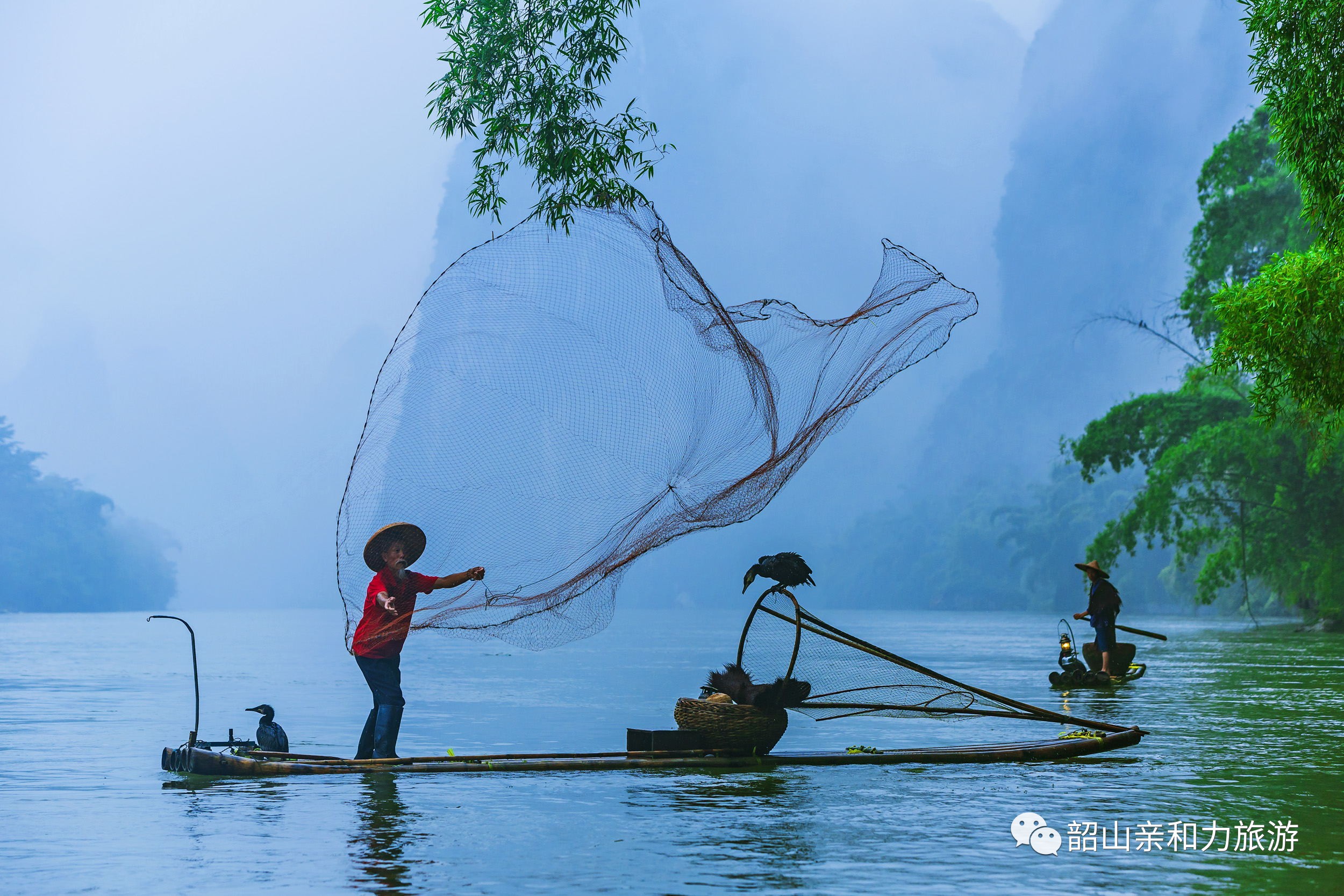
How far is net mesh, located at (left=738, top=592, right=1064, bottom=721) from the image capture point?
12328mm

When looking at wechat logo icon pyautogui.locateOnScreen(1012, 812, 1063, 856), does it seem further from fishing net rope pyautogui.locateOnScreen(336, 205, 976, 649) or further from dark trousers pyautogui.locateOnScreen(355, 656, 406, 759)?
dark trousers pyautogui.locateOnScreen(355, 656, 406, 759)

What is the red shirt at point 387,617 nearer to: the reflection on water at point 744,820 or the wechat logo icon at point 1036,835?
the reflection on water at point 744,820

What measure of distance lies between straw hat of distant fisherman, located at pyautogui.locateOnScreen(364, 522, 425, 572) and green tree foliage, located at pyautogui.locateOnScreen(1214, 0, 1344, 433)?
10.1 metres

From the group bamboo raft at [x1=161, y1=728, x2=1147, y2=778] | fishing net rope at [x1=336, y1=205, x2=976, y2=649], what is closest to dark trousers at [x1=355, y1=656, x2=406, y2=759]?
bamboo raft at [x1=161, y1=728, x2=1147, y2=778]

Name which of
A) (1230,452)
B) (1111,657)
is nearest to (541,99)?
(1111,657)

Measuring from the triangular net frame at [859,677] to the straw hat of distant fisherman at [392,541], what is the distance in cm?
294

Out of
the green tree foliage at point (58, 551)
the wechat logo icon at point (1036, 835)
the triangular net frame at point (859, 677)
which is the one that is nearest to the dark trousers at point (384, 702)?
the triangular net frame at point (859, 677)

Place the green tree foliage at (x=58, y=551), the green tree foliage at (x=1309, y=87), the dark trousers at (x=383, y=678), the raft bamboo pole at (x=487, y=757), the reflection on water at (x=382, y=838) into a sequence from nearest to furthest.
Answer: the reflection on water at (x=382, y=838), the raft bamboo pole at (x=487, y=757), the dark trousers at (x=383, y=678), the green tree foliage at (x=1309, y=87), the green tree foliage at (x=58, y=551)

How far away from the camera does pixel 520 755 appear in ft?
37.7

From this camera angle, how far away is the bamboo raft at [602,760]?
11078 millimetres

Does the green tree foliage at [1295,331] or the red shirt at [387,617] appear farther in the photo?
the green tree foliage at [1295,331]

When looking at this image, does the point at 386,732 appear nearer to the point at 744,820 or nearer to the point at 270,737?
the point at 270,737

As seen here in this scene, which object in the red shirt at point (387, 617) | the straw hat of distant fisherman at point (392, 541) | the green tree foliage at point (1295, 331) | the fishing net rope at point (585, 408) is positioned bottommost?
the red shirt at point (387, 617)

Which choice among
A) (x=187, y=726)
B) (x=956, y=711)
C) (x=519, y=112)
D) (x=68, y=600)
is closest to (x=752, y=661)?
(x=956, y=711)
